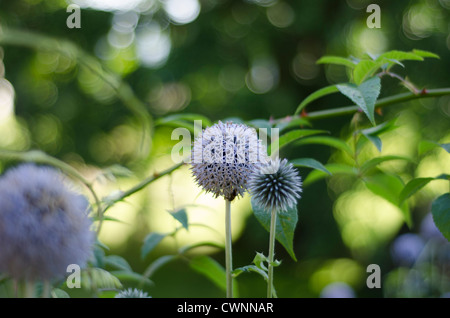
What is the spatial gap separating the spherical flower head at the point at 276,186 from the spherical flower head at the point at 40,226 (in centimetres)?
19

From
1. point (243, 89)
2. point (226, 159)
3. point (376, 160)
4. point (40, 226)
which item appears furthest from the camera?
point (243, 89)

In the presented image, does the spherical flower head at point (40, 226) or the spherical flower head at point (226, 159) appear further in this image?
the spherical flower head at point (226, 159)

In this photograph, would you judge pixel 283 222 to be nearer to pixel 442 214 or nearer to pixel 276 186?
pixel 276 186

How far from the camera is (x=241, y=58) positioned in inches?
132

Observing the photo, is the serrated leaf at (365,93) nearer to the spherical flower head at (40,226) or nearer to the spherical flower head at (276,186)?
the spherical flower head at (276,186)

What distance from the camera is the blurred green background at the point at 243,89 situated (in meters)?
2.98

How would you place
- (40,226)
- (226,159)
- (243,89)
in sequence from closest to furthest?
1. (40,226)
2. (226,159)
3. (243,89)

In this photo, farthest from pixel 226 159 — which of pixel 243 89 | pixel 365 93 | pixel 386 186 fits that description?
pixel 243 89

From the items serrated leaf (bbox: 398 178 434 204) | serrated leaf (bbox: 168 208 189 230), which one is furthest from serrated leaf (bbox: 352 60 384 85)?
→ serrated leaf (bbox: 168 208 189 230)

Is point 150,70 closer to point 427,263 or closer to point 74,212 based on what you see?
point 427,263

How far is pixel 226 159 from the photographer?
461 mm

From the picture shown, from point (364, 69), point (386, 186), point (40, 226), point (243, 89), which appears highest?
point (243, 89)

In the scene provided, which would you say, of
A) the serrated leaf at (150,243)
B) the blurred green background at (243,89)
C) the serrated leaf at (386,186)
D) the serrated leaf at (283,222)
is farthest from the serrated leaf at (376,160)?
the blurred green background at (243,89)

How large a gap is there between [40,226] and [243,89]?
301 cm
